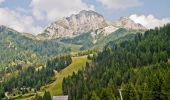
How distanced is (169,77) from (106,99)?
136 feet

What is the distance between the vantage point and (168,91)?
146000 mm

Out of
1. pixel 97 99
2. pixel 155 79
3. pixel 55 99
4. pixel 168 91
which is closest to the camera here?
pixel 168 91

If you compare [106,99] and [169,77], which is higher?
[169,77]

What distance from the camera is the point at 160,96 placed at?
149875 millimetres

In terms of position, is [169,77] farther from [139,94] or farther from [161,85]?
[139,94]

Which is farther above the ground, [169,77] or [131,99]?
[169,77]

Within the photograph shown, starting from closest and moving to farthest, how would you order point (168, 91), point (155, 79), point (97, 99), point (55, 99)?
point (168, 91) → point (155, 79) → point (97, 99) → point (55, 99)

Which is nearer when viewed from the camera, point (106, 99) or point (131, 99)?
point (131, 99)

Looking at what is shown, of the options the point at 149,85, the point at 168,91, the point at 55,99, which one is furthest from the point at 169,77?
the point at 55,99

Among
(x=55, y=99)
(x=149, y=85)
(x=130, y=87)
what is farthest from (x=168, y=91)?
(x=55, y=99)

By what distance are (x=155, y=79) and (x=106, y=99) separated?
30.4 meters

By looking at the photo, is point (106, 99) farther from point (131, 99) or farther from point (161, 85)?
point (161, 85)

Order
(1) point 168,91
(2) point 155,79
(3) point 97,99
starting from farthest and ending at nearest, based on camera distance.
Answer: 1. (3) point 97,99
2. (2) point 155,79
3. (1) point 168,91

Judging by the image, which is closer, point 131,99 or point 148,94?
point 148,94
